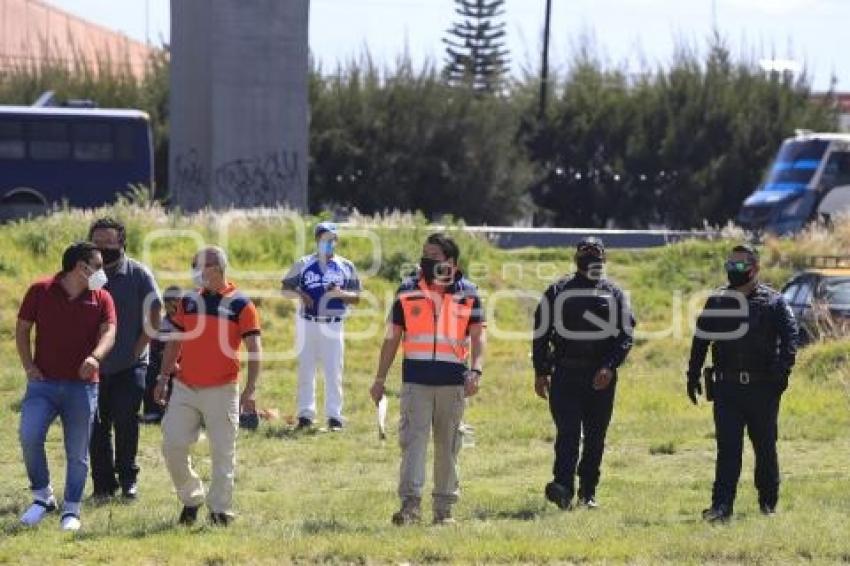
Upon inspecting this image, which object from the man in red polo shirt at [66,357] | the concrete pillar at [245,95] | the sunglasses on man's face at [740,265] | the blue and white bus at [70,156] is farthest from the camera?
the concrete pillar at [245,95]

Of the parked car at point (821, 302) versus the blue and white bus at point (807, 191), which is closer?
the parked car at point (821, 302)

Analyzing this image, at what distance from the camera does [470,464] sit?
14727mm

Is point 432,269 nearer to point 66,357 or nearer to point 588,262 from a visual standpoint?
point 588,262

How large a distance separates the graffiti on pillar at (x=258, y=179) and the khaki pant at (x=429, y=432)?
28676 millimetres

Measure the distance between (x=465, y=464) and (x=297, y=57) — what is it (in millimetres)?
26134

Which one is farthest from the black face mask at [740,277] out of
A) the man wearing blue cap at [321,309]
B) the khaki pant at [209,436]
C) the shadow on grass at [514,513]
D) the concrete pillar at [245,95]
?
the concrete pillar at [245,95]

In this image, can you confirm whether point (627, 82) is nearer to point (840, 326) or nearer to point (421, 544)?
point (840, 326)

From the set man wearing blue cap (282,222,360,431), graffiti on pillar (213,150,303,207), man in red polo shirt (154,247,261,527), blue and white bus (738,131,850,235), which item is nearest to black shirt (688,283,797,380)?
man in red polo shirt (154,247,261,527)

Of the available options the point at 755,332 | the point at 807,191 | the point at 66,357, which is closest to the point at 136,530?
the point at 66,357

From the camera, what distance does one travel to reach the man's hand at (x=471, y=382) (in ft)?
36.6

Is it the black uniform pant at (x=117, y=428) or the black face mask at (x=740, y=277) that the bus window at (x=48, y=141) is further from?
the black face mask at (x=740, y=277)

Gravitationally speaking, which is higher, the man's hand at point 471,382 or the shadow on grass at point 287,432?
the man's hand at point 471,382

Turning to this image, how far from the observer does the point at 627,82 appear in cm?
5428

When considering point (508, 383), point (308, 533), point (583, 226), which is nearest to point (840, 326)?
point (508, 383)
